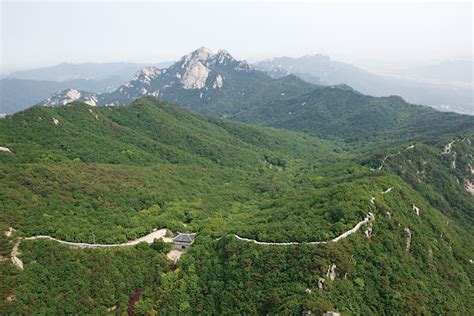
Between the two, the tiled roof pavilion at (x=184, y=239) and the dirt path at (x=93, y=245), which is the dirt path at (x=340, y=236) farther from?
the dirt path at (x=93, y=245)

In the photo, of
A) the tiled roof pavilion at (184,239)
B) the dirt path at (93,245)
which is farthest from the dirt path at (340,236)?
the dirt path at (93,245)

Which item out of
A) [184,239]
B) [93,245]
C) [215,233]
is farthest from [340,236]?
[93,245]

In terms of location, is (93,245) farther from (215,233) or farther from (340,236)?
(340,236)

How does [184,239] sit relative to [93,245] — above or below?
below

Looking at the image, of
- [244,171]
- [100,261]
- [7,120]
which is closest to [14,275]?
[100,261]

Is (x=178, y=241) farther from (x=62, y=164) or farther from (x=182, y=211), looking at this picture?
(x=62, y=164)

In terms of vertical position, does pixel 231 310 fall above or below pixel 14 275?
below

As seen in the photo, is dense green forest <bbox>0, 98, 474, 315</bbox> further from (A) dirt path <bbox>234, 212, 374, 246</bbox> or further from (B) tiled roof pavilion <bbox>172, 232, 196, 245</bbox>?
(B) tiled roof pavilion <bbox>172, 232, 196, 245</bbox>

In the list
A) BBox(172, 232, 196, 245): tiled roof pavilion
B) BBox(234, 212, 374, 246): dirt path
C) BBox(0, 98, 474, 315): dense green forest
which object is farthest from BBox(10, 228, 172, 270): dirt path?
BBox(234, 212, 374, 246): dirt path
